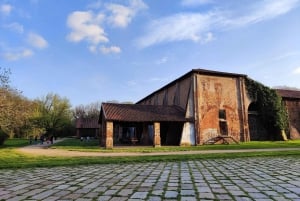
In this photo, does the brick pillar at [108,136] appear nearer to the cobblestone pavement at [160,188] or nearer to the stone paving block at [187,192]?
the cobblestone pavement at [160,188]

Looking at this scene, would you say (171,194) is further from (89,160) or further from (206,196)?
(89,160)

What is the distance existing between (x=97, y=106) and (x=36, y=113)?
36.0 m

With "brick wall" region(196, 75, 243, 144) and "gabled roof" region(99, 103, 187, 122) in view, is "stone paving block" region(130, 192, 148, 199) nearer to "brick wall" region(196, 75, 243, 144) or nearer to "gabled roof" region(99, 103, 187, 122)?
"gabled roof" region(99, 103, 187, 122)

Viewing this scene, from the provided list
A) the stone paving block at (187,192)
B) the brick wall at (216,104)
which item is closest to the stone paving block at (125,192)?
Answer: the stone paving block at (187,192)

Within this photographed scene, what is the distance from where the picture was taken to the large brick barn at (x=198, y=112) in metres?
25.1

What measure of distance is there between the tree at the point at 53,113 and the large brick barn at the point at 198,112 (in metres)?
28.7

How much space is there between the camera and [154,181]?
5.93m

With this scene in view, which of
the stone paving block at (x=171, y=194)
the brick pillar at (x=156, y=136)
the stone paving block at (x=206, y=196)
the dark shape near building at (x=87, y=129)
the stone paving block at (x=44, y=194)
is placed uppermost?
the dark shape near building at (x=87, y=129)

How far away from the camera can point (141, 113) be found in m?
25.5

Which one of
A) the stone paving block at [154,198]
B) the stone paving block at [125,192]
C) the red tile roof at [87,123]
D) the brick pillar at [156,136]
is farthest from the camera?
the red tile roof at [87,123]

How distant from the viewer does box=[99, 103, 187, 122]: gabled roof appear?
2392cm

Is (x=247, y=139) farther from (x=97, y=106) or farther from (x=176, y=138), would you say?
(x=97, y=106)

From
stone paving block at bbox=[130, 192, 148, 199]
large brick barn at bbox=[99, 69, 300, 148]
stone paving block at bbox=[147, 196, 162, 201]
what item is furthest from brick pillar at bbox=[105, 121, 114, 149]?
stone paving block at bbox=[147, 196, 162, 201]

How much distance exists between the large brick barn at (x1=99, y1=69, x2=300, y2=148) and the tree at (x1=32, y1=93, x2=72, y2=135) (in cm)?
2867
